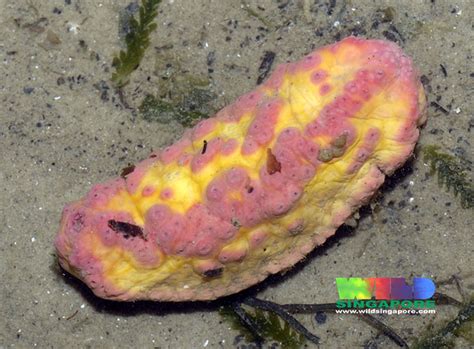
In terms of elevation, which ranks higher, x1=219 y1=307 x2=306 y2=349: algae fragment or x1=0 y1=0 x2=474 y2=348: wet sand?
x1=0 y1=0 x2=474 y2=348: wet sand

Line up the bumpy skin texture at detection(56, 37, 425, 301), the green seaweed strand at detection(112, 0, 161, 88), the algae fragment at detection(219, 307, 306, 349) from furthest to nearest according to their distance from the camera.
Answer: the green seaweed strand at detection(112, 0, 161, 88), the algae fragment at detection(219, 307, 306, 349), the bumpy skin texture at detection(56, 37, 425, 301)

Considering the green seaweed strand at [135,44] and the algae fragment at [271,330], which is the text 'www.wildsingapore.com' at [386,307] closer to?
the algae fragment at [271,330]

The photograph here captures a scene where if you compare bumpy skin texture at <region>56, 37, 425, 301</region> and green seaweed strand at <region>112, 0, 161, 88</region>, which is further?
green seaweed strand at <region>112, 0, 161, 88</region>

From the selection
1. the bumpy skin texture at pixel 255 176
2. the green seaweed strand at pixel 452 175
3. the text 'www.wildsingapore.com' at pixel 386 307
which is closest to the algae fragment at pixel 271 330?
the text 'www.wildsingapore.com' at pixel 386 307

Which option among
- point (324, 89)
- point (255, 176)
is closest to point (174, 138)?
point (255, 176)

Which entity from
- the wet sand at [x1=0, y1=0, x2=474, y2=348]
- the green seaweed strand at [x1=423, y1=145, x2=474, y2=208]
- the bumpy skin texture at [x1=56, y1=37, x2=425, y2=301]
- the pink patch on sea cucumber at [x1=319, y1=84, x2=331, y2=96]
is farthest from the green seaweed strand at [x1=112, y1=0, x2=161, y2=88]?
the green seaweed strand at [x1=423, y1=145, x2=474, y2=208]

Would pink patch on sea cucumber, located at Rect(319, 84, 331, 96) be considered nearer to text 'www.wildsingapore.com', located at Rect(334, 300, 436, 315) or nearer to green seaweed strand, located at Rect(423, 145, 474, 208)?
green seaweed strand, located at Rect(423, 145, 474, 208)

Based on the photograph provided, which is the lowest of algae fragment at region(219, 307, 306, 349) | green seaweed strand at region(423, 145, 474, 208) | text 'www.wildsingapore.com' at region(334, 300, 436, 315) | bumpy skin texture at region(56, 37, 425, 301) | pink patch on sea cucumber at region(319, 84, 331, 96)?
text 'www.wildsingapore.com' at region(334, 300, 436, 315)
